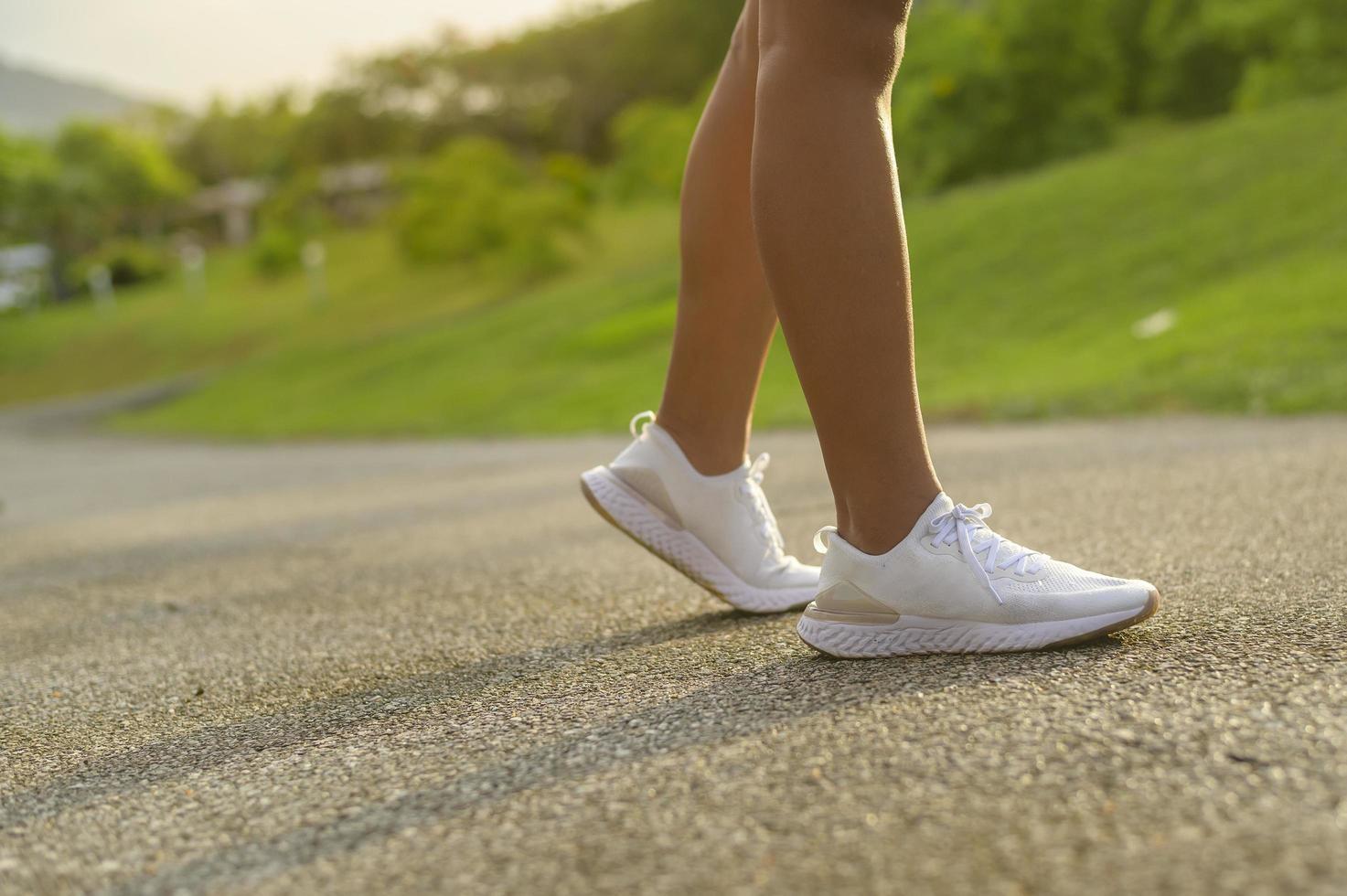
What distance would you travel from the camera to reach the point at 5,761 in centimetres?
124

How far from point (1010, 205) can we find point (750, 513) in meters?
11.7

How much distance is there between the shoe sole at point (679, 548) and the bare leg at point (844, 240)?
0.37 metres

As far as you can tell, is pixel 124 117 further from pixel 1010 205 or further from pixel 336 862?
pixel 336 862

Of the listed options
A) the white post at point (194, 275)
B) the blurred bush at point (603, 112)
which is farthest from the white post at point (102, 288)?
the blurred bush at point (603, 112)

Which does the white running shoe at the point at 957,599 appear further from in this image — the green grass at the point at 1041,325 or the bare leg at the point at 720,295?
the green grass at the point at 1041,325

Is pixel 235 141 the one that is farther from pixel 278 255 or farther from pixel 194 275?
pixel 278 255

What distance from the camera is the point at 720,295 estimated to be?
5.25 feet

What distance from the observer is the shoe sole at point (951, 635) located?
1255 mm

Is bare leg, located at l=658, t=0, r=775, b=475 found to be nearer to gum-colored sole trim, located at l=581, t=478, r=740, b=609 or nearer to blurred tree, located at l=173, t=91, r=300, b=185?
gum-colored sole trim, located at l=581, t=478, r=740, b=609

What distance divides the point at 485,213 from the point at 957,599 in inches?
942

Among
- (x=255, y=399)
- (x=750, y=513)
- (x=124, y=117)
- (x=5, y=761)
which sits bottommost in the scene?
(x=255, y=399)

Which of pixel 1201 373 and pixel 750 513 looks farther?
pixel 1201 373

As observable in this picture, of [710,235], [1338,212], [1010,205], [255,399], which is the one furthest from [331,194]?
[710,235]

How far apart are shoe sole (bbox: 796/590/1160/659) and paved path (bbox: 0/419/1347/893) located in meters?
0.02
